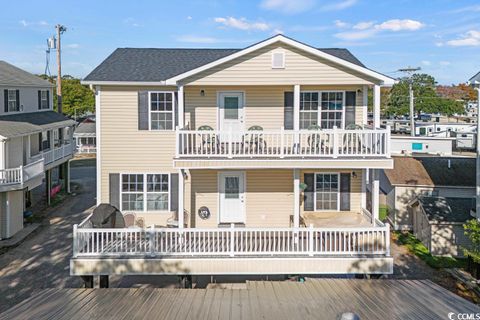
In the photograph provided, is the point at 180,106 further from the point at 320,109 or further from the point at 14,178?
the point at 14,178

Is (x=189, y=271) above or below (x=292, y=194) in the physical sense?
below

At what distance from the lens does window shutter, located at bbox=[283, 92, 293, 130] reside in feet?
53.8

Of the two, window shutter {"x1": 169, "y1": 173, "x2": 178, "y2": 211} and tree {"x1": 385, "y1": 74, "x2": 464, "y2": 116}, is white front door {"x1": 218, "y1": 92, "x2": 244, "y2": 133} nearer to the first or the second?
window shutter {"x1": 169, "y1": 173, "x2": 178, "y2": 211}

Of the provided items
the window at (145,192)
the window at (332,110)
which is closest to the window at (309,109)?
the window at (332,110)

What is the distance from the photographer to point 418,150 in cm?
3978

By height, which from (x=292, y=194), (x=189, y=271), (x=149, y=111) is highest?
(x=149, y=111)

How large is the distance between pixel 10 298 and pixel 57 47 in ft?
87.5

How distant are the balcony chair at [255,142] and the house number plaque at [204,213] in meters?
3.11

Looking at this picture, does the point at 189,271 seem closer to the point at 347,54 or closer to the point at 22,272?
the point at 22,272

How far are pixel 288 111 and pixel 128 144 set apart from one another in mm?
6186

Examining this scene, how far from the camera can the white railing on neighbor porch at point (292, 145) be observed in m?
14.0

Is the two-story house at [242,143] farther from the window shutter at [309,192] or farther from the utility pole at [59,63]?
the utility pole at [59,63]

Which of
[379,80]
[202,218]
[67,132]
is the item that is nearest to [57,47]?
[67,132]

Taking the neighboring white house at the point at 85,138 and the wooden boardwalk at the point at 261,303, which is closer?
the wooden boardwalk at the point at 261,303
